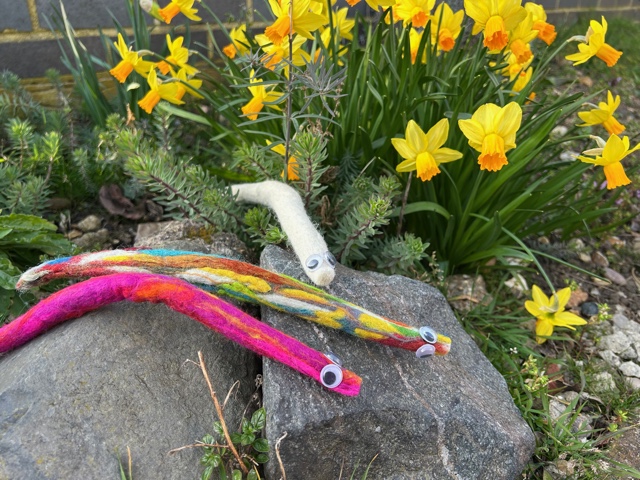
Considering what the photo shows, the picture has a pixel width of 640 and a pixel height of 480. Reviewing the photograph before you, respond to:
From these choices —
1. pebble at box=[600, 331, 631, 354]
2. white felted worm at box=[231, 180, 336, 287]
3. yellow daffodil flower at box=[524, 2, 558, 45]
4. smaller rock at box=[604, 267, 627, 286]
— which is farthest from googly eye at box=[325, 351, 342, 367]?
smaller rock at box=[604, 267, 627, 286]

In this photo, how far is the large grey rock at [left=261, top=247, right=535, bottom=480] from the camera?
1199mm

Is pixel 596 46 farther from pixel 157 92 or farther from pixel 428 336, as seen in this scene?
pixel 157 92

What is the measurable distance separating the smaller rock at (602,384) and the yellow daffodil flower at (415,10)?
1223mm

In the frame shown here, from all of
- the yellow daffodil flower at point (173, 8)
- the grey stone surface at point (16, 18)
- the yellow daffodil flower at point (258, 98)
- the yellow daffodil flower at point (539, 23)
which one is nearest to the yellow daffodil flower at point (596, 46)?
the yellow daffodil flower at point (539, 23)

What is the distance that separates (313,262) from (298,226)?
0.45 feet

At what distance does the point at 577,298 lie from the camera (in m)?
2.07

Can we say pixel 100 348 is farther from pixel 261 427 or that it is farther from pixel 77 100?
pixel 77 100

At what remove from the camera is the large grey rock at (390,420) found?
1199 millimetres

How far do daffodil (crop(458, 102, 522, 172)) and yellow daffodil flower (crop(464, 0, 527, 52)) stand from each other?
0.25 m

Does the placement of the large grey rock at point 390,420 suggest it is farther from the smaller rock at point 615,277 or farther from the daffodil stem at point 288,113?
the smaller rock at point 615,277

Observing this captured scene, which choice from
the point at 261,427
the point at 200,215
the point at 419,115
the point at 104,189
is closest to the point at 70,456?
the point at 261,427

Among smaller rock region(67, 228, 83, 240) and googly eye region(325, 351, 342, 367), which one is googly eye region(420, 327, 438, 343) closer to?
googly eye region(325, 351, 342, 367)

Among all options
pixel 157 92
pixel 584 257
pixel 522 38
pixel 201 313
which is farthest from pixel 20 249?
pixel 584 257

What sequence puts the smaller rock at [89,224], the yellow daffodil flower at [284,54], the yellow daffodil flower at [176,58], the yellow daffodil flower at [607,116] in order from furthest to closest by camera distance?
the smaller rock at [89,224], the yellow daffodil flower at [176,58], the yellow daffodil flower at [607,116], the yellow daffodil flower at [284,54]
